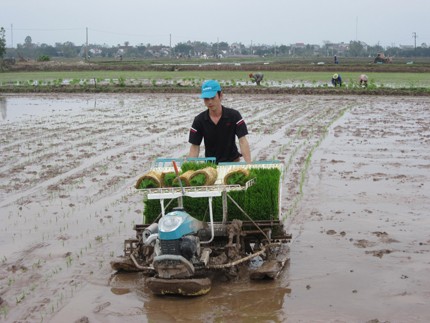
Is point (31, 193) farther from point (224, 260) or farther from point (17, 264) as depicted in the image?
point (224, 260)

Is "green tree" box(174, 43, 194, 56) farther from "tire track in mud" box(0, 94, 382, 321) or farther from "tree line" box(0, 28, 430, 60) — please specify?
"tire track in mud" box(0, 94, 382, 321)

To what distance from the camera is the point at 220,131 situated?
6590 millimetres

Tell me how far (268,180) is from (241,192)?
28 cm

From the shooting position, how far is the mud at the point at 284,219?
17.3ft

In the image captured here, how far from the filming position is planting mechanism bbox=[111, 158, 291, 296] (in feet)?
17.0

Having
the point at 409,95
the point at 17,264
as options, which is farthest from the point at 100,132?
the point at 409,95

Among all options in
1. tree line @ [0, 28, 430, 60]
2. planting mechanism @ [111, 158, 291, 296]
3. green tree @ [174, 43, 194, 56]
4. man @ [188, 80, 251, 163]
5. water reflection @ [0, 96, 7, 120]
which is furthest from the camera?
green tree @ [174, 43, 194, 56]

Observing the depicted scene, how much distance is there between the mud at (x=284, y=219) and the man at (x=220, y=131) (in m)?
1.17

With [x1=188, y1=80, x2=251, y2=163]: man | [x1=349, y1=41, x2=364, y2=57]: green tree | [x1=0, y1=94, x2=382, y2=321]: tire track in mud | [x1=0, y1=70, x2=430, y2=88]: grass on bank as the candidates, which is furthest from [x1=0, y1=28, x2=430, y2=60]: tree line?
[x1=188, y1=80, x2=251, y2=163]: man

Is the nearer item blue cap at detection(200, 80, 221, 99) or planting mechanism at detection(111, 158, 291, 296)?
planting mechanism at detection(111, 158, 291, 296)

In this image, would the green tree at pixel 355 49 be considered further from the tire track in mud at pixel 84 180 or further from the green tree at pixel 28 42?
the tire track in mud at pixel 84 180

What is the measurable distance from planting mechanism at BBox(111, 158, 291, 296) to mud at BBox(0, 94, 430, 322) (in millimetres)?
144

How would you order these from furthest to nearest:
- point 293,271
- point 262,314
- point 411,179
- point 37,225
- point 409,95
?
point 409,95
point 411,179
point 37,225
point 293,271
point 262,314

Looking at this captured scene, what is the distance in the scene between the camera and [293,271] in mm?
6105
